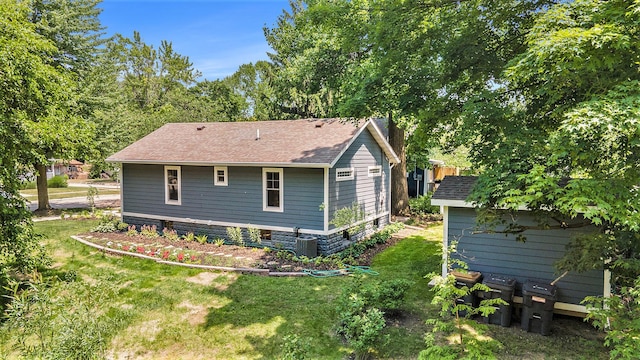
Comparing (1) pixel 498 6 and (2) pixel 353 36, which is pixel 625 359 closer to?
(1) pixel 498 6

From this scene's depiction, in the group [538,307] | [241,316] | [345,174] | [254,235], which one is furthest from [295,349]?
[345,174]

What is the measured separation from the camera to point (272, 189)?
1164cm

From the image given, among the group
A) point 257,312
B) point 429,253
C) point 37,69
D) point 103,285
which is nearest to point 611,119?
point 257,312

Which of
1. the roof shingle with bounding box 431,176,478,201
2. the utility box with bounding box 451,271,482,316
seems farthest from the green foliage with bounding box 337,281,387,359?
the roof shingle with bounding box 431,176,478,201

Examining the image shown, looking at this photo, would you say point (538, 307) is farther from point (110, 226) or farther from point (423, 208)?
point (110, 226)

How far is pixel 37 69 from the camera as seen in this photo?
7527 millimetres

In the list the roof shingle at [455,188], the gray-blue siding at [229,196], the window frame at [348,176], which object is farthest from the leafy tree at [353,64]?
the gray-blue siding at [229,196]

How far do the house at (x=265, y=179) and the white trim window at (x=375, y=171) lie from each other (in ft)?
0.14

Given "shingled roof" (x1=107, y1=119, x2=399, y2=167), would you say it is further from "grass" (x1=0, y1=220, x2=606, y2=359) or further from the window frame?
"grass" (x1=0, y1=220, x2=606, y2=359)

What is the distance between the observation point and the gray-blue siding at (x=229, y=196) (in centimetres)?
1108

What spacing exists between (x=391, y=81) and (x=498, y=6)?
2.76m

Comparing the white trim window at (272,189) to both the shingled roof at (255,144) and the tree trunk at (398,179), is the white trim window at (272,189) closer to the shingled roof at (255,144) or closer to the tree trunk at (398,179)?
the shingled roof at (255,144)

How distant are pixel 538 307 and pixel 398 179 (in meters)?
11.6

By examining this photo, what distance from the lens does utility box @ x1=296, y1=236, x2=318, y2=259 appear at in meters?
10.6
